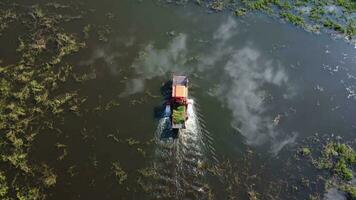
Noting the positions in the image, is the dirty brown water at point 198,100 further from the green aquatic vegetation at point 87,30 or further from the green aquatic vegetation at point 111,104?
the green aquatic vegetation at point 87,30

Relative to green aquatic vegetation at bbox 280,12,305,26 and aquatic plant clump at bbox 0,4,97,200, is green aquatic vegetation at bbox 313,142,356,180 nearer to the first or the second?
green aquatic vegetation at bbox 280,12,305,26

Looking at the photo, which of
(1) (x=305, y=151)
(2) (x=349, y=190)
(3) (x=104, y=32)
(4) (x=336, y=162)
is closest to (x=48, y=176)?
(3) (x=104, y=32)

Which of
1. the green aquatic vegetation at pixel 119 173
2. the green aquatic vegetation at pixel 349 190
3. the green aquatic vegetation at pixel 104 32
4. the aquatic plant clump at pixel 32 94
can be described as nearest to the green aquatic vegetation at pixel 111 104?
the aquatic plant clump at pixel 32 94

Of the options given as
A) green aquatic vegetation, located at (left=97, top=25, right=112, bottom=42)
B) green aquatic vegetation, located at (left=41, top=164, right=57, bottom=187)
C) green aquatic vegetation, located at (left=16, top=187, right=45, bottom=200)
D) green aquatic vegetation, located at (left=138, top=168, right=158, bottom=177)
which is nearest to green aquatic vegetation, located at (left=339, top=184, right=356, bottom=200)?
green aquatic vegetation, located at (left=138, top=168, right=158, bottom=177)

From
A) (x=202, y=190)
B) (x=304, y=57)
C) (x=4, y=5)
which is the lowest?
(x=202, y=190)

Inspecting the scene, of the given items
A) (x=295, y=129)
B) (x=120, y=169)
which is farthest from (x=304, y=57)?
(x=120, y=169)

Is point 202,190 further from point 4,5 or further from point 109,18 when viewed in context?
point 4,5
